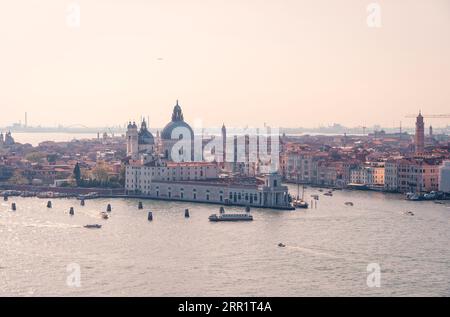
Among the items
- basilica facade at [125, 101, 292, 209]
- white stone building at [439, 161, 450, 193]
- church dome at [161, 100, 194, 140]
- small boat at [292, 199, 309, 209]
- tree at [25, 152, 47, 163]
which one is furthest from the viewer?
tree at [25, 152, 47, 163]

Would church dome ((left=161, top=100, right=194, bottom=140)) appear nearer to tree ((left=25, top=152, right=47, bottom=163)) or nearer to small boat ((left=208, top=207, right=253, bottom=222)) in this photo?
tree ((left=25, top=152, right=47, bottom=163))

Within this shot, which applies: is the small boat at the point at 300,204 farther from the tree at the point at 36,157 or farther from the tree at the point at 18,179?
the tree at the point at 36,157

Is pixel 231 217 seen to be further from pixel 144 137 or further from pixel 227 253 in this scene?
pixel 144 137

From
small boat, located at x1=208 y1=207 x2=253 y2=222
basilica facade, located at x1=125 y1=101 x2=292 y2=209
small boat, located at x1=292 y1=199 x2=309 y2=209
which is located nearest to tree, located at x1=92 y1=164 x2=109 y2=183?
basilica facade, located at x1=125 y1=101 x2=292 y2=209

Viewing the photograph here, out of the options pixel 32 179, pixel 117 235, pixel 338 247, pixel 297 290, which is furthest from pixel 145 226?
pixel 32 179

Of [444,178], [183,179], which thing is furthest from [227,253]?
[444,178]

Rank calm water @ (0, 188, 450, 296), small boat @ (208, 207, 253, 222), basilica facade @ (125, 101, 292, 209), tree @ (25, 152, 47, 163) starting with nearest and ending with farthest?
calm water @ (0, 188, 450, 296) → small boat @ (208, 207, 253, 222) → basilica facade @ (125, 101, 292, 209) → tree @ (25, 152, 47, 163)
